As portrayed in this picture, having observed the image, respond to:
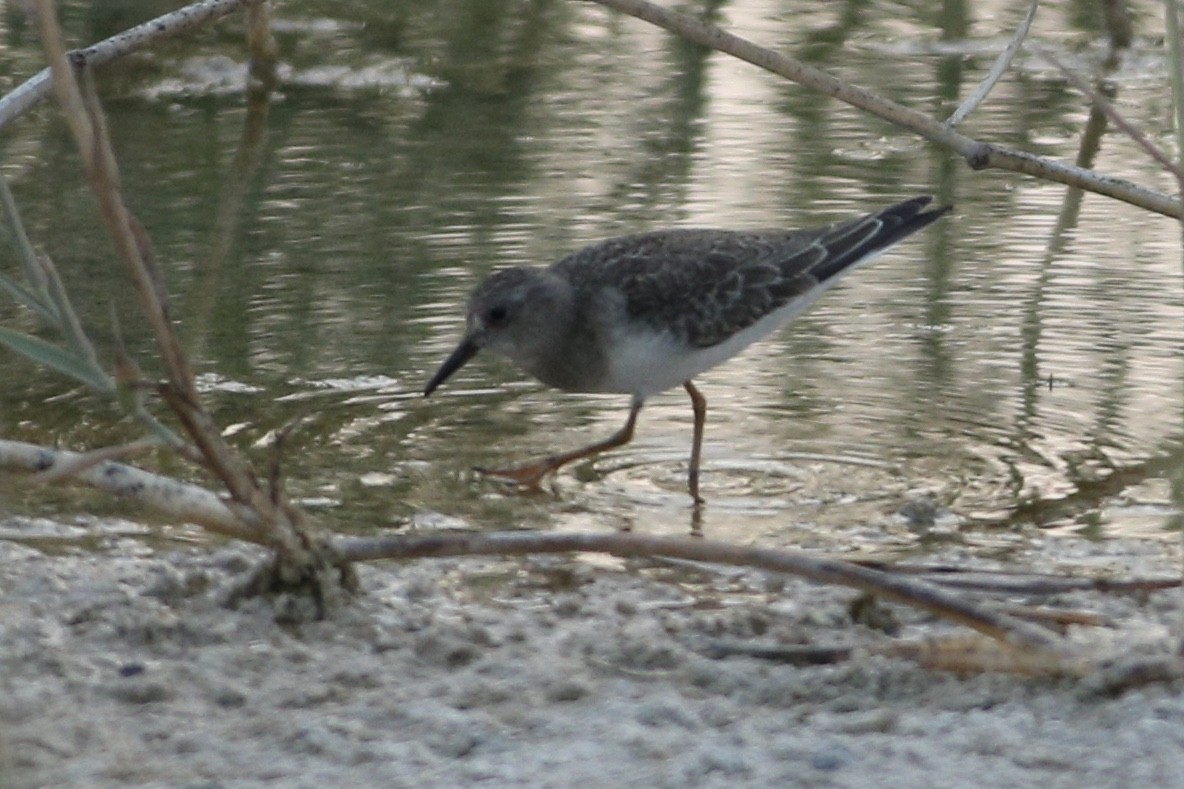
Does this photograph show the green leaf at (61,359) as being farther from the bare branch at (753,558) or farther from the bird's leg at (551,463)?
the bird's leg at (551,463)

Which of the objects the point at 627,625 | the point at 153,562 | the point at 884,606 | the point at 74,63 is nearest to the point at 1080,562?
the point at 884,606

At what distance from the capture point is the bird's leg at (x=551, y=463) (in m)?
5.55

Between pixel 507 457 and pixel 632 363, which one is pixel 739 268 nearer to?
pixel 632 363

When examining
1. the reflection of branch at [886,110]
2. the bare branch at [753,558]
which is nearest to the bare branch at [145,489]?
the bare branch at [753,558]

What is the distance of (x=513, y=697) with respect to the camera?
150 inches

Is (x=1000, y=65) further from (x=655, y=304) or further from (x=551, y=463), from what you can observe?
(x=551, y=463)

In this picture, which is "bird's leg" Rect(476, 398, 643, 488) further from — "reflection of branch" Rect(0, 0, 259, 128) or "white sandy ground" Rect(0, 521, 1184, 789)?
"reflection of branch" Rect(0, 0, 259, 128)

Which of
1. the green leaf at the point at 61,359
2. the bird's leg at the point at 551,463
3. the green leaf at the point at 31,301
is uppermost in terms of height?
the green leaf at the point at 31,301

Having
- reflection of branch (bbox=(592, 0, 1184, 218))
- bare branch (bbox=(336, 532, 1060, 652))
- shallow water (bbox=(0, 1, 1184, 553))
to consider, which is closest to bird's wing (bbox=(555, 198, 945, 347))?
shallow water (bbox=(0, 1, 1184, 553))

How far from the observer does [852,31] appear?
37.1ft

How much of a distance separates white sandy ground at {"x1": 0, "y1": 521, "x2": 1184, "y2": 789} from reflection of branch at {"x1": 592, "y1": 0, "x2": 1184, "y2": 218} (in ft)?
5.29

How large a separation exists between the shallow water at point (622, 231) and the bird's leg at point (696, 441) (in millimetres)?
49

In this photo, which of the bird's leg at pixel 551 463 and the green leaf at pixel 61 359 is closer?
the green leaf at pixel 61 359

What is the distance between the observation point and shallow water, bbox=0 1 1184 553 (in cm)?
559
